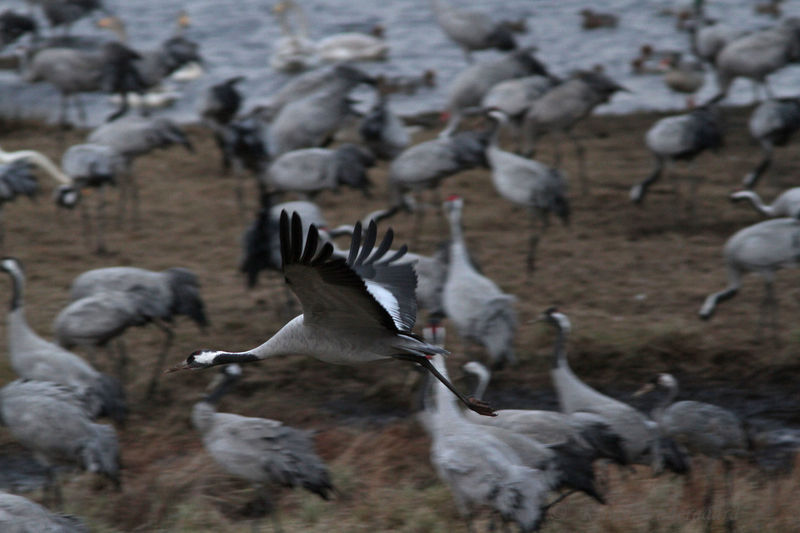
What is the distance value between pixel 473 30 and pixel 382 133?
2.97 meters

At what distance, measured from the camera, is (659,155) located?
324 inches

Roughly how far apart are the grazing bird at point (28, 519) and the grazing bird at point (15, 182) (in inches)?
162

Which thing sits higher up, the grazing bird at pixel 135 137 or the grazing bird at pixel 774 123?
the grazing bird at pixel 135 137

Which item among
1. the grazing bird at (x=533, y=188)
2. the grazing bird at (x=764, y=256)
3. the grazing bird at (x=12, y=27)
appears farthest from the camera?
the grazing bird at (x=12, y=27)

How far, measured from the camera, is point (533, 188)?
7.36 m

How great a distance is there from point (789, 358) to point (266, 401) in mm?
2891

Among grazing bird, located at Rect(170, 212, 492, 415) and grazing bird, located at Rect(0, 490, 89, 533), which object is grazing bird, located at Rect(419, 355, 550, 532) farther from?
grazing bird, located at Rect(0, 490, 89, 533)

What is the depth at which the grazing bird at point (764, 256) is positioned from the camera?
6070 millimetres

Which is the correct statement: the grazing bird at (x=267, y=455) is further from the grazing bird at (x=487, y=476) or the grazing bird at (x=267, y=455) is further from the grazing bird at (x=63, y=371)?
the grazing bird at (x=63, y=371)

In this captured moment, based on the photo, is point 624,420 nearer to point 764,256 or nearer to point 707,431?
point 707,431

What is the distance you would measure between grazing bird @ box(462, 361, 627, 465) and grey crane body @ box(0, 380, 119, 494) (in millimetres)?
1628

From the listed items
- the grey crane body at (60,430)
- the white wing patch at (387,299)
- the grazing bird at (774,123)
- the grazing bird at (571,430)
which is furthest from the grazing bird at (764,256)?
the grey crane body at (60,430)

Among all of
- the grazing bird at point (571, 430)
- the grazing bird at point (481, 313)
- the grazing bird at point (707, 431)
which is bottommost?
the grazing bird at point (481, 313)

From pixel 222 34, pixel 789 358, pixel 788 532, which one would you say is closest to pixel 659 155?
pixel 789 358
